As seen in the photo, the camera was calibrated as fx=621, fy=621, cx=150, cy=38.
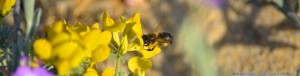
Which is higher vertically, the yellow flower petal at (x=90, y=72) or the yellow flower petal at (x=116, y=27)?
the yellow flower petal at (x=116, y=27)

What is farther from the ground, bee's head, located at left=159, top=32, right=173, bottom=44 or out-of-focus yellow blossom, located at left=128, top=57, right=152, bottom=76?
bee's head, located at left=159, top=32, right=173, bottom=44

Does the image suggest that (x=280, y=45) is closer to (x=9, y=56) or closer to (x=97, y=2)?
(x=97, y=2)

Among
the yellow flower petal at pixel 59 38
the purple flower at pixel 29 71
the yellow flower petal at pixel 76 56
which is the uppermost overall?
the yellow flower petal at pixel 59 38

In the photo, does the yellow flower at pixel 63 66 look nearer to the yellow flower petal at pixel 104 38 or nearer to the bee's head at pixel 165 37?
the yellow flower petal at pixel 104 38

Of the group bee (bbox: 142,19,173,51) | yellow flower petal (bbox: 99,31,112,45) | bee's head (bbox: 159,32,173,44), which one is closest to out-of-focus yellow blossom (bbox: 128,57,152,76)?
yellow flower petal (bbox: 99,31,112,45)

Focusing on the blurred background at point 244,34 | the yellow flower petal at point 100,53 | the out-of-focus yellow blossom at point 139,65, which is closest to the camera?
the yellow flower petal at point 100,53

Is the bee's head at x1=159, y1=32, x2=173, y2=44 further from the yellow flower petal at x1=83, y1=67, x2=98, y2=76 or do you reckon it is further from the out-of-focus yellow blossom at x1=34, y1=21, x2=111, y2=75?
the out-of-focus yellow blossom at x1=34, y1=21, x2=111, y2=75

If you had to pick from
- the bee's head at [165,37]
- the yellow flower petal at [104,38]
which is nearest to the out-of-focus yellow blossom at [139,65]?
the yellow flower petal at [104,38]

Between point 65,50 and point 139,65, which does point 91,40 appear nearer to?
point 65,50

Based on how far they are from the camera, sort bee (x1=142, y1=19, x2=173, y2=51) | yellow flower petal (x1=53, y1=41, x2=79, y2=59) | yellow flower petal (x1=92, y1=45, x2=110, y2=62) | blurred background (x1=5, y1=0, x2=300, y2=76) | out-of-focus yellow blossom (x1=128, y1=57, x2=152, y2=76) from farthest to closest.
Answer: blurred background (x1=5, y1=0, x2=300, y2=76) → bee (x1=142, y1=19, x2=173, y2=51) → out-of-focus yellow blossom (x1=128, y1=57, x2=152, y2=76) → yellow flower petal (x1=92, y1=45, x2=110, y2=62) → yellow flower petal (x1=53, y1=41, x2=79, y2=59)
